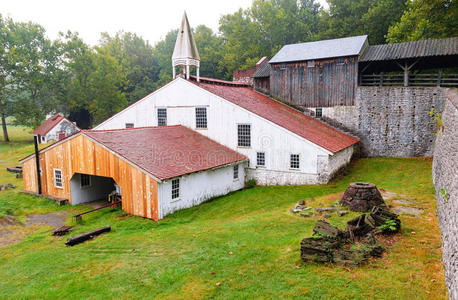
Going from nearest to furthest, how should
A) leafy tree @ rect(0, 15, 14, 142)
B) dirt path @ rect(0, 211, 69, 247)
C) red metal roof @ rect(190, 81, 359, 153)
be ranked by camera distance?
dirt path @ rect(0, 211, 69, 247), red metal roof @ rect(190, 81, 359, 153), leafy tree @ rect(0, 15, 14, 142)

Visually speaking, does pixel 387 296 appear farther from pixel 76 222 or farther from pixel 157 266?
pixel 76 222

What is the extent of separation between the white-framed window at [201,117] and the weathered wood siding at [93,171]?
8.79 m

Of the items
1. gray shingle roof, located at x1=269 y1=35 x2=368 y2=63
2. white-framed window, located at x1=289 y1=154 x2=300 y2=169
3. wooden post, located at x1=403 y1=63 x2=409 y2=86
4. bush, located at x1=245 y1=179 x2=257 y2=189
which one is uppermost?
gray shingle roof, located at x1=269 y1=35 x2=368 y2=63

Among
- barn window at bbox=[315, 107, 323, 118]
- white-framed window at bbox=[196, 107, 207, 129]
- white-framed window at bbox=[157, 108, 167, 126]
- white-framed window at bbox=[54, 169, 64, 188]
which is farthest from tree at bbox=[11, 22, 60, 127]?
barn window at bbox=[315, 107, 323, 118]

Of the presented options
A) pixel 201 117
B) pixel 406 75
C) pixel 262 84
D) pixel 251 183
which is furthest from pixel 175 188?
pixel 406 75

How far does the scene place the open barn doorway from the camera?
18469 millimetres

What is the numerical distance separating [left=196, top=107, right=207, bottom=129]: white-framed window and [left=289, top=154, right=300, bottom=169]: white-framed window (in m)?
7.26

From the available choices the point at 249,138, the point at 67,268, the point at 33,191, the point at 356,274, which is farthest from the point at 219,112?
the point at 356,274

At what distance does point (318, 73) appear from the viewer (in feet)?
91.1

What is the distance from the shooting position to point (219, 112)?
22281 mm

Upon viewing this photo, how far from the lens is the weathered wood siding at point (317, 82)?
2669cm

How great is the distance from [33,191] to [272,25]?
47930 millimetres

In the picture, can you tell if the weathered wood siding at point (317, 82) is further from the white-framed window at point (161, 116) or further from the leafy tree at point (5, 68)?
the leafy tree at point (5, 68)

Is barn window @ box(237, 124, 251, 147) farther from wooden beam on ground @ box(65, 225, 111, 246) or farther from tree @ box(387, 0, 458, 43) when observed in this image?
tree @ box(387, 0, 458, 43)
